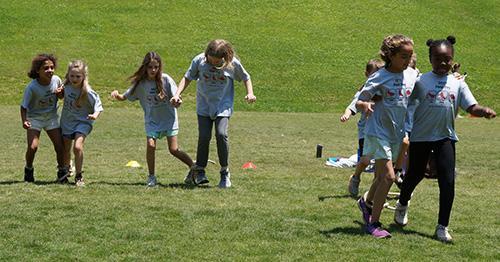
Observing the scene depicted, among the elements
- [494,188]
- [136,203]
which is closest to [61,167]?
[136,203]

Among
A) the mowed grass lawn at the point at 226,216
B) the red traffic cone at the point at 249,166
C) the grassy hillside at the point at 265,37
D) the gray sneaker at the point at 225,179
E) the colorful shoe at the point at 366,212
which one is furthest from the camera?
the grassy hillside at the point at 265,37

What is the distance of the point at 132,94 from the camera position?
384 inches

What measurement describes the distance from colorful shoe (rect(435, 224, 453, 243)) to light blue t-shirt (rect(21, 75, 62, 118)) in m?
5.44

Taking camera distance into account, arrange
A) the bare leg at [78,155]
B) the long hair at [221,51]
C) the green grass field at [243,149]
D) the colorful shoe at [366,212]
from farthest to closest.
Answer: the bare leg at [78,155] < the long hair at [221,51] < the colorful shoe at [366,212] < the green grass field at [243,149]

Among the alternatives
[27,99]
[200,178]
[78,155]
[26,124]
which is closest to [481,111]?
[200,178]

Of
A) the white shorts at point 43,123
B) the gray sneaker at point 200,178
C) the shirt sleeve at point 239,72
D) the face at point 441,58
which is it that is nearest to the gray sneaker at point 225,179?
the gray sneaker at point 200,178

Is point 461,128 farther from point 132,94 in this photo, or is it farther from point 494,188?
point 132,94

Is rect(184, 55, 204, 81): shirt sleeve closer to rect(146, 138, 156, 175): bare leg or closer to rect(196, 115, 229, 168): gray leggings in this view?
rect(196, 115, 229, 168): gray leggings

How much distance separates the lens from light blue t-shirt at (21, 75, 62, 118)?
9719mm

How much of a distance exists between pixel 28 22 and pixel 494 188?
3359 cm

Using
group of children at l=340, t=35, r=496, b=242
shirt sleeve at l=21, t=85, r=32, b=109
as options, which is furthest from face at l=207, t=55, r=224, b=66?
group of children at l=340, t=35, r=496, b=242

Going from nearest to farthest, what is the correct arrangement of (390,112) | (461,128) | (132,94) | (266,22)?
1. (390,112)
2. (132,94)
3. (461,128)
4. (266,22)

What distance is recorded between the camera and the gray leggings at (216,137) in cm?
947

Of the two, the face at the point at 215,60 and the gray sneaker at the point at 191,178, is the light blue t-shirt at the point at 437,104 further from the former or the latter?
the gray sneaker at the point at 191,178
